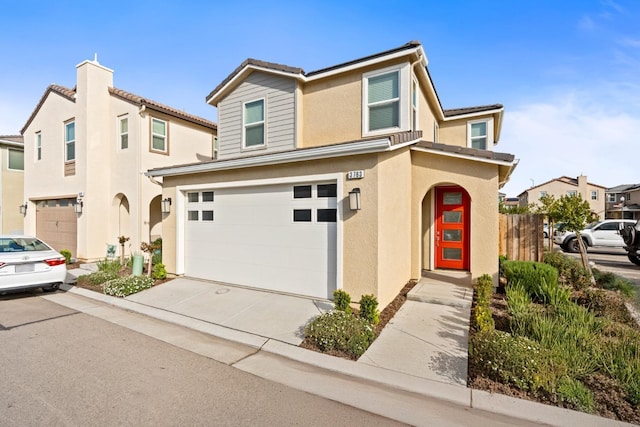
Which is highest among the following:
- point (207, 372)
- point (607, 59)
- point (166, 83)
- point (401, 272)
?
point (166, 83)

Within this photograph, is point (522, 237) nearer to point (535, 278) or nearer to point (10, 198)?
point (535, 278)

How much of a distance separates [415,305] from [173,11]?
10449 millimetres

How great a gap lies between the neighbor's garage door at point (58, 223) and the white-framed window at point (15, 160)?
4.03 m

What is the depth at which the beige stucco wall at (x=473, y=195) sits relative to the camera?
7.54 m

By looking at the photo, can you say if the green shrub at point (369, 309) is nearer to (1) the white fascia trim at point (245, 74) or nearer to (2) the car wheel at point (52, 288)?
(1) the white fascia trim at point (245, 74)

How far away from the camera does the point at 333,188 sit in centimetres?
648

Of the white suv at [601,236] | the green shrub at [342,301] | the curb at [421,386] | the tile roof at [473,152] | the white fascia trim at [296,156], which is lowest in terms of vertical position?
the curb at [421,386]

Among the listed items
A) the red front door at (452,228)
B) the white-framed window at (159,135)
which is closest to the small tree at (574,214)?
the red front door at (452,228)

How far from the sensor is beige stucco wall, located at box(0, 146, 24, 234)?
53.5 ft

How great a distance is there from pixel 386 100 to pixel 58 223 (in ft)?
50.3

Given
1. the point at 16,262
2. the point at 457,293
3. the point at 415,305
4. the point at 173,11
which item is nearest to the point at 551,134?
the point at 457,293

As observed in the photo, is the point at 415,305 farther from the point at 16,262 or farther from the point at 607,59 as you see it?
the point at 16,262

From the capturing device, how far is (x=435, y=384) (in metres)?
3.81

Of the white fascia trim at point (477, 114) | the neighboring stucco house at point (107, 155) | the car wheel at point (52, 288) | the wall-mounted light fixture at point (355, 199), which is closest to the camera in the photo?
the wall-mounted light fixture at point (355, 199)
